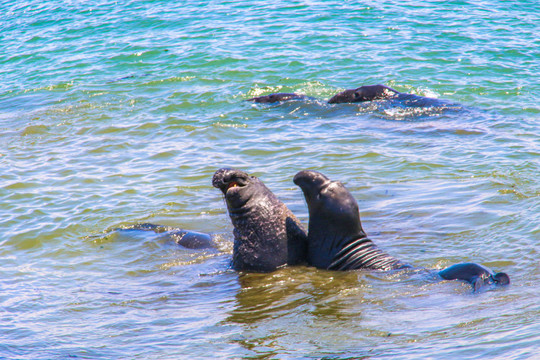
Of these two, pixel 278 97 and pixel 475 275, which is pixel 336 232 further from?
pixel 278 97

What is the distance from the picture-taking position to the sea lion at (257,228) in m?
5.95

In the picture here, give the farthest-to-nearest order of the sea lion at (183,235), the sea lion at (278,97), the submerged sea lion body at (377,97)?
the sea lion at (278,97) → the submerged sea lion body at (377,97) → the sea lion at (183,235)

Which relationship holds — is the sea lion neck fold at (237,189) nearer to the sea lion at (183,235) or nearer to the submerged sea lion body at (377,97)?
the sea lion at (183,235)

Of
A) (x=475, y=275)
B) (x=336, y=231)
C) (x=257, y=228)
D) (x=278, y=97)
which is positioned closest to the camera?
(x=475, y=275)

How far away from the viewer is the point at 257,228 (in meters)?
5.94

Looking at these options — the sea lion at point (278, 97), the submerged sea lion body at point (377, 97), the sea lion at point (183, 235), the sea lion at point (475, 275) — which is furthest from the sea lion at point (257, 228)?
the sea lion at point (278, 97)

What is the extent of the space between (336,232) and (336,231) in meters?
0.01

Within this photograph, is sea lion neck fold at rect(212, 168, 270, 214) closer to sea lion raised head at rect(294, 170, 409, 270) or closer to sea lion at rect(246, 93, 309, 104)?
sea lion raised head at rect(294, 170, 409, 270)

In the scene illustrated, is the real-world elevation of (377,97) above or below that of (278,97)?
below

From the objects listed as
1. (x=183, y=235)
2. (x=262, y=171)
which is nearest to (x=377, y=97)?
(x=262, y=171)

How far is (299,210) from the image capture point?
25.0 ft

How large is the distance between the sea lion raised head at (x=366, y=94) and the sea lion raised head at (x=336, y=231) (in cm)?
669

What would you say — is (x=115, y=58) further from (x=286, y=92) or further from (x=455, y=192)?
(x=455, y=192)

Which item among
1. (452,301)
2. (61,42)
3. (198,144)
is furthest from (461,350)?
(61,42)
